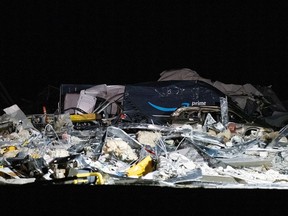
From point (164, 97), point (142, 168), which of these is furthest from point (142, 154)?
point (164, 97)

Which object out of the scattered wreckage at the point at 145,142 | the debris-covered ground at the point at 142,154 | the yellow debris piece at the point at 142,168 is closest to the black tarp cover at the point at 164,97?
the scattered wreckage at the point at 145,142

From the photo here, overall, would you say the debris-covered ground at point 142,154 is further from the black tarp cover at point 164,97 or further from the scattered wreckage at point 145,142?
the black tarp cover at point 164,97

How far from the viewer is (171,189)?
7.10 feet

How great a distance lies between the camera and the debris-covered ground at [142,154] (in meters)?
2.38

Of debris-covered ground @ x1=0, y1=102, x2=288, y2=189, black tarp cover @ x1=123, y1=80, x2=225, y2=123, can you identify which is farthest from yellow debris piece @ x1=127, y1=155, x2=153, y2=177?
black tarp cover @ x1=123, y1=80, x2=225, y2=123

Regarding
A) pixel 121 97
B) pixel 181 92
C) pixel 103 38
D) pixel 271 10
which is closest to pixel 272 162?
pixel 181 92

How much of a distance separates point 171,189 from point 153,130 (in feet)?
3.57

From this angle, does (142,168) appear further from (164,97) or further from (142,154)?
(164,97)

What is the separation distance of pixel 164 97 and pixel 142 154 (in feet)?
4.26

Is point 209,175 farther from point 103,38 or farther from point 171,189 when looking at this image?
point 103,38

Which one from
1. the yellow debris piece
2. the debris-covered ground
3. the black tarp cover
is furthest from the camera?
the black tarp cover

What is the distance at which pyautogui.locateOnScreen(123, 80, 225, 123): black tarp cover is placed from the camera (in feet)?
12.7

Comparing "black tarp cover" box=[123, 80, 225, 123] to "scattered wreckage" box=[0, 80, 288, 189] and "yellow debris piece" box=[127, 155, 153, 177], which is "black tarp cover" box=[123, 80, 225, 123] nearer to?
"scattered wreckage" box=[0, 80, 288, 189]

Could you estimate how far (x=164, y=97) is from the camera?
3.97m
